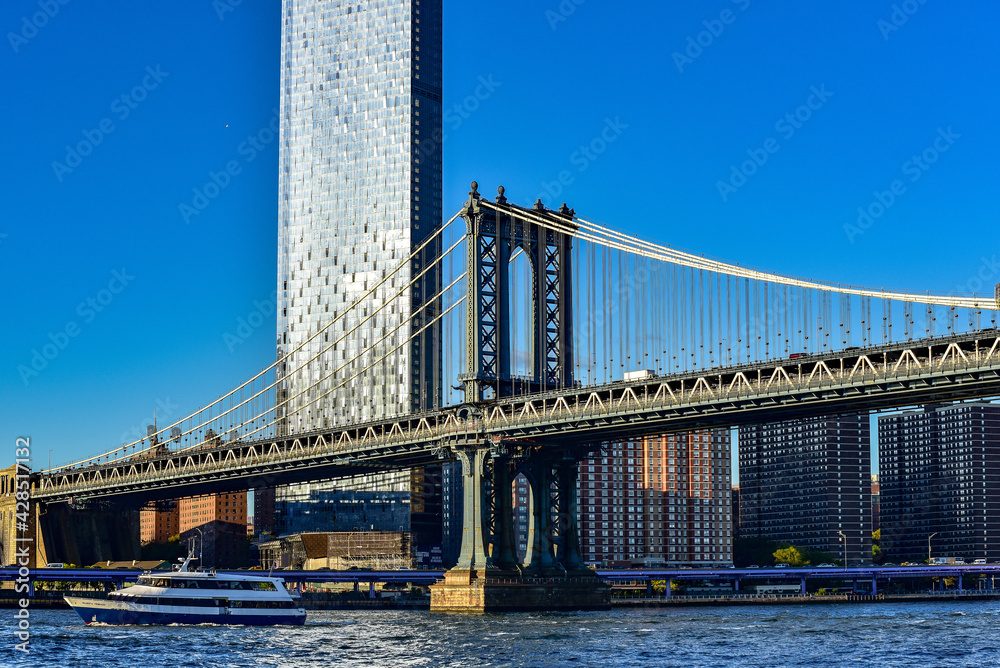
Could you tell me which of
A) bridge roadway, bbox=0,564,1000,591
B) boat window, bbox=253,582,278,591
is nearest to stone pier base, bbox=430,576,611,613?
boat window, bbox=253,582,278,591

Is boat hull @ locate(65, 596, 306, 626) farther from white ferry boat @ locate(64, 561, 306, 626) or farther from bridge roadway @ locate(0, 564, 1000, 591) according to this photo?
bridge roadway @ locate(0, 564, 1000, 591)

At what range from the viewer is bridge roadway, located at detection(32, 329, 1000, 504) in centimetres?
8394

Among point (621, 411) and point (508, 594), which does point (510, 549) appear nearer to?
point (508, 594)

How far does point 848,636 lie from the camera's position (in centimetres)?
8875

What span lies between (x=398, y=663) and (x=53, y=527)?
378 feet

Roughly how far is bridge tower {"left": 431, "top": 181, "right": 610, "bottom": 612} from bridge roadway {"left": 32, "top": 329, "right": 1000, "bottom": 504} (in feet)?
7.72

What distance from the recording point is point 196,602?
95.2 m

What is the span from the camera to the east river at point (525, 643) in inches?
2805

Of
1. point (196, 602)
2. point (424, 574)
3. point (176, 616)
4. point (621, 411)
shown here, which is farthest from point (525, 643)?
point (424, 574)

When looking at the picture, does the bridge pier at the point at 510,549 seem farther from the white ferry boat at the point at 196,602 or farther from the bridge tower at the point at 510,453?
the white ferry boat at the point at 196,602

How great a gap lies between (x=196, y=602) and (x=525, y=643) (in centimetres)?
Result: 2774

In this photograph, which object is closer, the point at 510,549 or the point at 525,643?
the point at 525,643

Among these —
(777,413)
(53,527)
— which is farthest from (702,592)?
(777,413)

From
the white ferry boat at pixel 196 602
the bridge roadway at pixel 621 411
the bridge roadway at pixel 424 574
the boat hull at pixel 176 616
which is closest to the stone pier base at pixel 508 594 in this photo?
the bridge roadway at pixel 621 411
